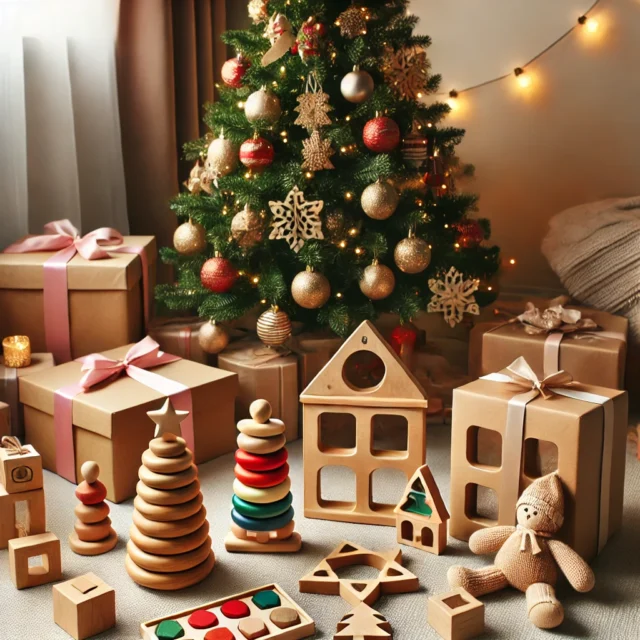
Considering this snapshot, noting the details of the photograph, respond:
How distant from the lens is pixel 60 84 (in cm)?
220

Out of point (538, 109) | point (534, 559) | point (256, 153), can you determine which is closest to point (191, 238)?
point (256, 153)

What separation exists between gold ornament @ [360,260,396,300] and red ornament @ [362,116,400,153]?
0.24m

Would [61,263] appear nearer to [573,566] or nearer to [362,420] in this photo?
[362,420]

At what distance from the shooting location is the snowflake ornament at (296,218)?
1.77 meters

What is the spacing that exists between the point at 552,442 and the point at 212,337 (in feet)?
2.69

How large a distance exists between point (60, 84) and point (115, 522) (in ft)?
4.01

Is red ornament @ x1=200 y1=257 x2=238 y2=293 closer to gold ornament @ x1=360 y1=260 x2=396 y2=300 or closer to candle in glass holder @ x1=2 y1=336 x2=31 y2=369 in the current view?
gold ornament @ x1=360 y1=260 x2=396 y2=300

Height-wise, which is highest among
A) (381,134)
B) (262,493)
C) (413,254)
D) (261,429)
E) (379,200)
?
(381,134)

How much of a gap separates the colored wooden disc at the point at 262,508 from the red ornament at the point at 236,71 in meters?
0.95

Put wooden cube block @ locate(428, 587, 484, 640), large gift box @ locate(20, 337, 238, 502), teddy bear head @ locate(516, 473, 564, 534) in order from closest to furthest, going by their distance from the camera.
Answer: wooden cube block @ locate(428, 587, 484, 640)
teddy bear head @ locate(516, 473, 564, 534)
large gift box @ locate(20, 337, 238, 502)

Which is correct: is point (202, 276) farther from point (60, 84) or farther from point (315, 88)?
point (60, 84)

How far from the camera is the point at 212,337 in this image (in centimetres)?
191

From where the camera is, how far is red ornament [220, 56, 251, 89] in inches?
73.9

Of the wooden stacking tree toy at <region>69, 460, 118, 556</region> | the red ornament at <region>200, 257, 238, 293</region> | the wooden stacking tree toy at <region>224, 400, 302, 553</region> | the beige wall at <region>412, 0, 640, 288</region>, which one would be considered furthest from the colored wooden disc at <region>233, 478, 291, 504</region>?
the beige wall at <region>412, 0, 640, 288</region>
